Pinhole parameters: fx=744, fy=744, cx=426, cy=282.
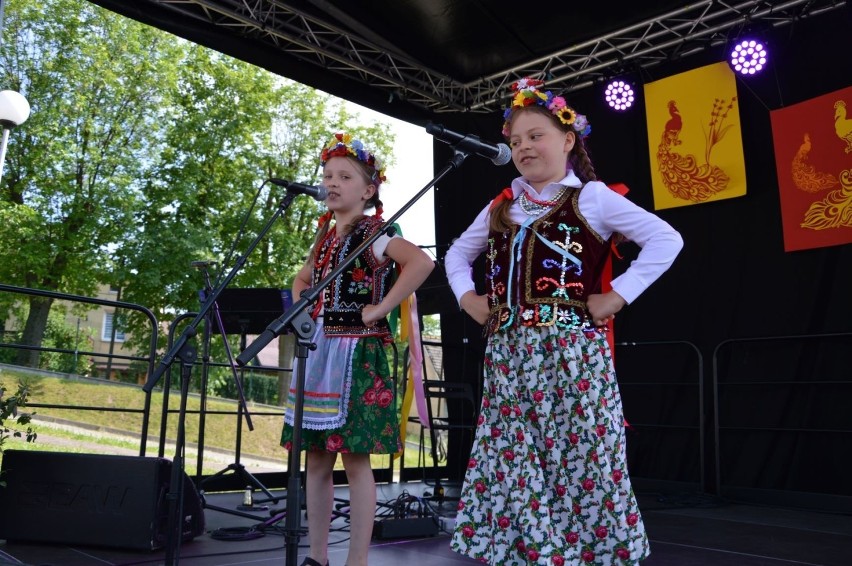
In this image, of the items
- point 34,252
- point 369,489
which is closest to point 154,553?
point 369,489

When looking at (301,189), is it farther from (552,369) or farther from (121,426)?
(121,426)

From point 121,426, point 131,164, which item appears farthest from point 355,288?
point 131,164

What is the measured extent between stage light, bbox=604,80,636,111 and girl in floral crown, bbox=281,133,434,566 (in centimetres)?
392

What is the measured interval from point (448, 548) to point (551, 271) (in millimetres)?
1705

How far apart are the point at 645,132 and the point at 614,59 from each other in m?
0.62

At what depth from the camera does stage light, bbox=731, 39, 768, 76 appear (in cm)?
505

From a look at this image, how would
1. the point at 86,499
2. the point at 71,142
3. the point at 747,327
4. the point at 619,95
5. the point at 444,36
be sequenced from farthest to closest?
the point at 71,142 < the point at 619,95 < the point at 444,36 < the point at 747,327 < the point at 86,499

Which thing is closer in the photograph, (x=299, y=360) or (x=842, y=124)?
(x=299, y=360)

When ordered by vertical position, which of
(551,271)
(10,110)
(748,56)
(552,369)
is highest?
(10,110)

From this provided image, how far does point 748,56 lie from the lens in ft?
16.7

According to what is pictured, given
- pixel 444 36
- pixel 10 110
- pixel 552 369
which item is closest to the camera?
pixel 552 369

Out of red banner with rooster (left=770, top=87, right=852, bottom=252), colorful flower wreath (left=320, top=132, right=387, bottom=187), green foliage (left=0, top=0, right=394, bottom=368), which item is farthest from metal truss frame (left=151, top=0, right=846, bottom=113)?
green foliage (left=0, top=0, right=394, bottom=368)

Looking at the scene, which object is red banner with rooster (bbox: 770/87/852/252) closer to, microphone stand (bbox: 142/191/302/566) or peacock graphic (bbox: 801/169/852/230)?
peacock graphic (bbox: 801/169/852/230)

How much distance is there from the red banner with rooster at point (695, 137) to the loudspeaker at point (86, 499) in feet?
13.7
